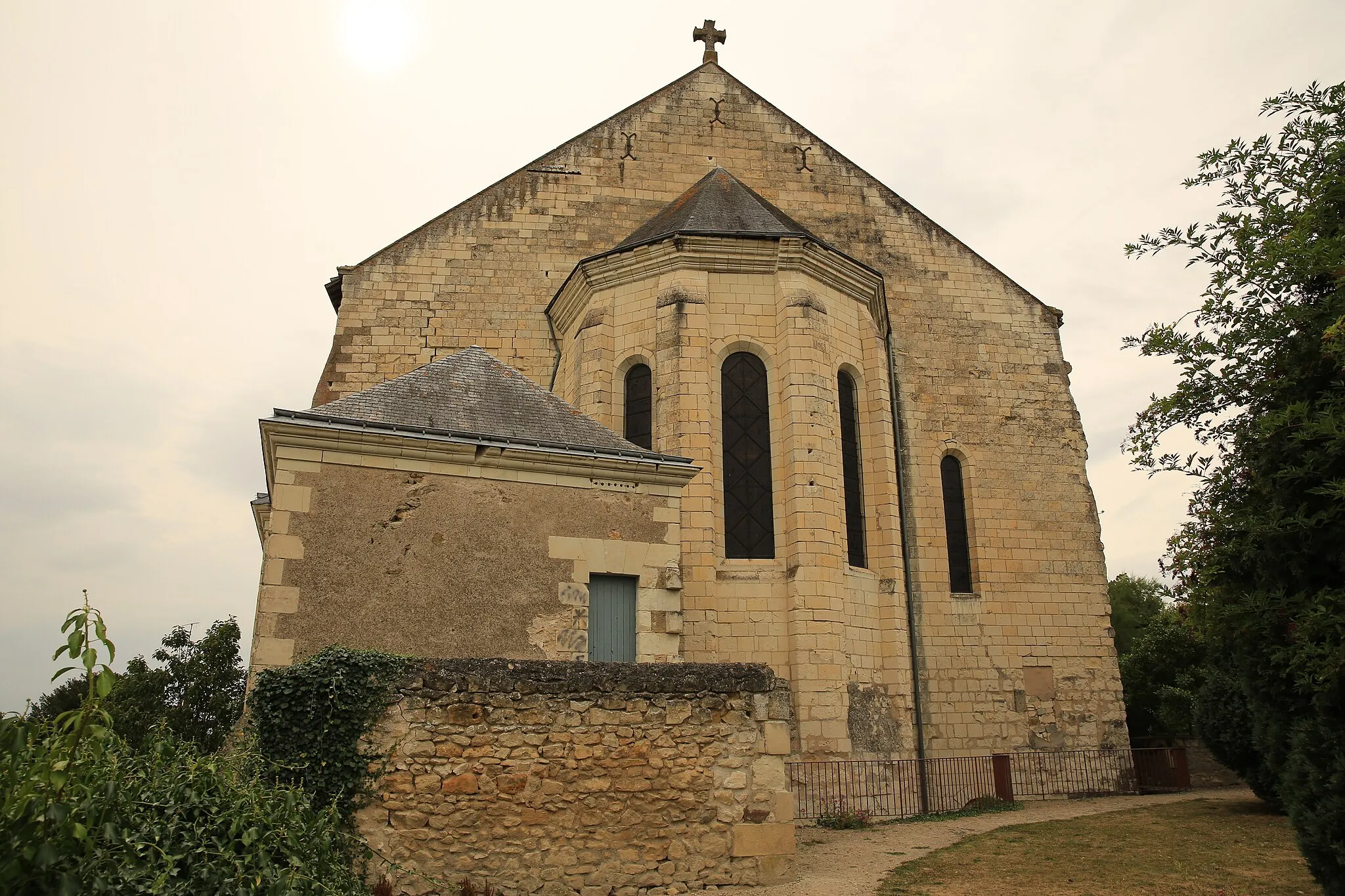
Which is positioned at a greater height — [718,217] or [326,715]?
[718,217]

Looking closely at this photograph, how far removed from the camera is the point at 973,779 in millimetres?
12547

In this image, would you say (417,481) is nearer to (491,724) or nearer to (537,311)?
(491,724)

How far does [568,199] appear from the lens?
1521 cm

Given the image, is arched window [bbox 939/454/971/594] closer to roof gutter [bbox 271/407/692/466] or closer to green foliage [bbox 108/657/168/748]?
roof gutter [bbox 271/407/692/466]

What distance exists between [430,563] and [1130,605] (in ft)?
82.7

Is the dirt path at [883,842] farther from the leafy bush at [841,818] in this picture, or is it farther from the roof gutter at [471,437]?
the roof gutter at [471,437]

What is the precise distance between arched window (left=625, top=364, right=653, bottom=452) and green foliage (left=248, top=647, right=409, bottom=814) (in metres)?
6.39

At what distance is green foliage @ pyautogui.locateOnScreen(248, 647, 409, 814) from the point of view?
19.1 ft

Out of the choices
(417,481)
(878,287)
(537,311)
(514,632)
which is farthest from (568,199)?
(514,632)

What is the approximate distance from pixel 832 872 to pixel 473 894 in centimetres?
309

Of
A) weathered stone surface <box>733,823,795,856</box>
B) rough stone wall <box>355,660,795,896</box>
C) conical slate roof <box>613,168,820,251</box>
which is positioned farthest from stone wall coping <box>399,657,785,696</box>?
conical slate roof <box>613,168,820,251</box>

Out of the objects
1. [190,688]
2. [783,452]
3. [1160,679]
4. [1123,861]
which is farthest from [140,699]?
[1160,679]

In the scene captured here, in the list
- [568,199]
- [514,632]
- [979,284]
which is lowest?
[514,632]

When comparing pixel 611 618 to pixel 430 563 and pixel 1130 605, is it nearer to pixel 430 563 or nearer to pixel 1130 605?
pixel 430 563
